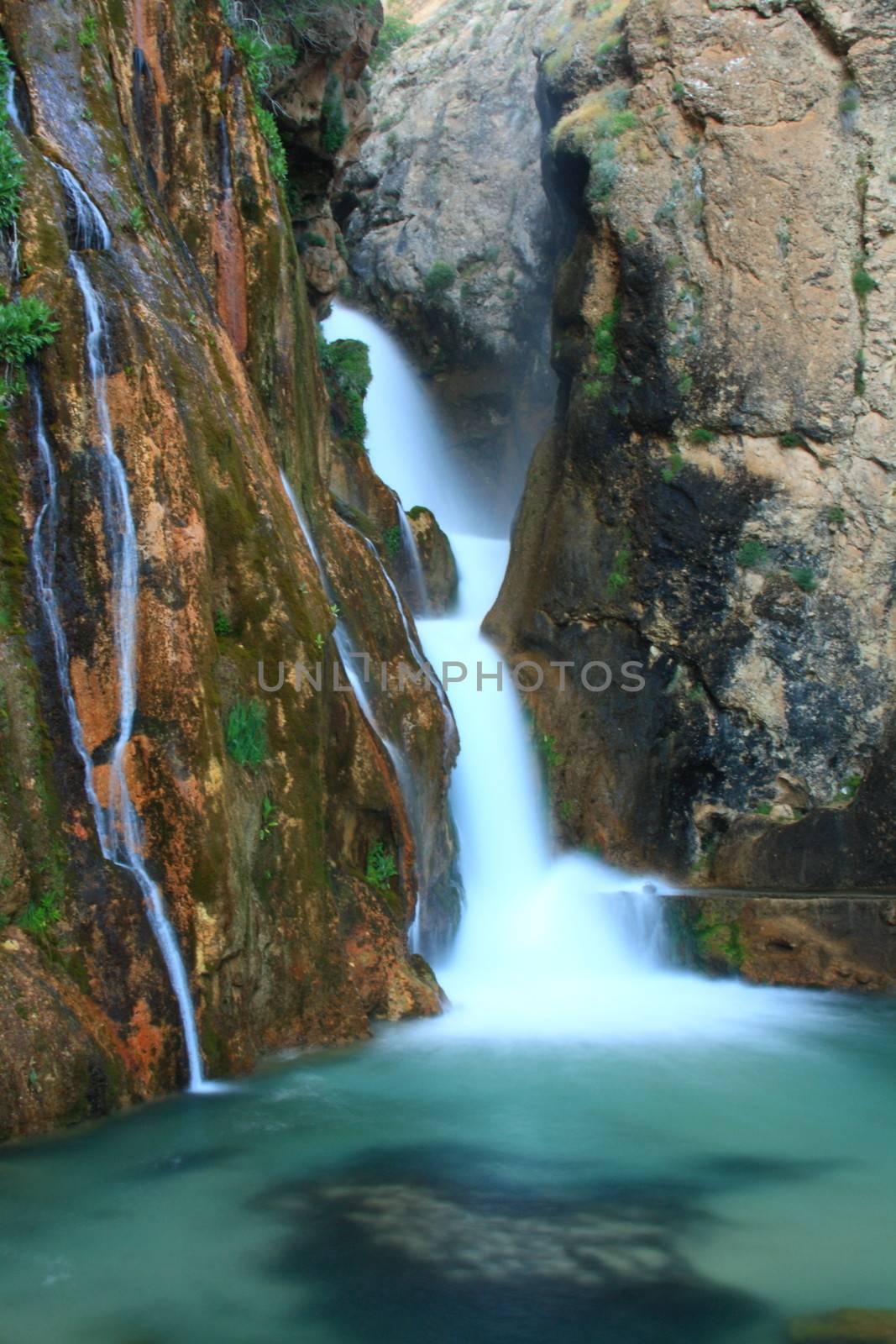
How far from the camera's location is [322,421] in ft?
44.5

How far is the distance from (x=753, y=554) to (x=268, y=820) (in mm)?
7101

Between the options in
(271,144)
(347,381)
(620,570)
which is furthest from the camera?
(347,381)

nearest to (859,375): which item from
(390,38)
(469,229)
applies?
(469,229)

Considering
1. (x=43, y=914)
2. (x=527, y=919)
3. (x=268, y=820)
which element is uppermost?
(x=268, y=820)

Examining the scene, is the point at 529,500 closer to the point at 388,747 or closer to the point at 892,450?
the point at 892,450

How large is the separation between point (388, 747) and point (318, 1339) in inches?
246

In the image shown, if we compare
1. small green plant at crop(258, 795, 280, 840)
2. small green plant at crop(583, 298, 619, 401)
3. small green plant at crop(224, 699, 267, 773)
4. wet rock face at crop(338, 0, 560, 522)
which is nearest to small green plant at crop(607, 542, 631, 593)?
small green plant at crop(583, 298, 619, 401)

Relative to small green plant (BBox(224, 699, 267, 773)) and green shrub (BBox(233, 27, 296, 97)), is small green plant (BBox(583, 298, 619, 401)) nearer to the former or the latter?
green shrub (BBox(233, 27, 296, 97))

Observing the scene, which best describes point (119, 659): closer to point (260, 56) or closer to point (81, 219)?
point (81, 219)

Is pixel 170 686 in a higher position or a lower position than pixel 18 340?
lower

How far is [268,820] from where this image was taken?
8820 mm

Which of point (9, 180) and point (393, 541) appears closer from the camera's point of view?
point (9, 180)

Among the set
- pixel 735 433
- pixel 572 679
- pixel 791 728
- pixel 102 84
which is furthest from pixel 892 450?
pixel 102 84

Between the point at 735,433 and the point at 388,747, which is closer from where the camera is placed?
the point at 388,747
